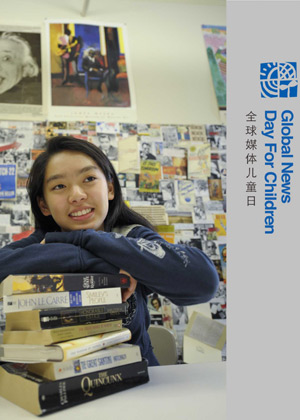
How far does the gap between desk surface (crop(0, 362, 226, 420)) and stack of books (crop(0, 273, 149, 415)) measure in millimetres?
16

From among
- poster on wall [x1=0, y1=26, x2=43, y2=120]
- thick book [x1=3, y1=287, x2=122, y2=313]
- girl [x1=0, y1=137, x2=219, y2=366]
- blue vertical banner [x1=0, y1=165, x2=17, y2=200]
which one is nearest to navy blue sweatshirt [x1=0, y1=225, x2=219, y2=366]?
girl [x1=0, y1=137, x2=219, y2=366]

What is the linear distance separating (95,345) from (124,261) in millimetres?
168

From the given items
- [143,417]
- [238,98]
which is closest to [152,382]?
[143,417]

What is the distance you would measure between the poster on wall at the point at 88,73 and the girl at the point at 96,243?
1221mm

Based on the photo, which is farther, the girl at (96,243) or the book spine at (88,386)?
the girl at (96,243)

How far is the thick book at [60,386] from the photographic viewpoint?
0.63 metres

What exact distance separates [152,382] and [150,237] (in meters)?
0.32

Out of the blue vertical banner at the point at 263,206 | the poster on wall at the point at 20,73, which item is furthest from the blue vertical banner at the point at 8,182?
the blue vertical banner at the point at 263,206

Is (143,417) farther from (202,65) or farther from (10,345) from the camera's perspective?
(202,65)

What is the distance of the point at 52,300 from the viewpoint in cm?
70

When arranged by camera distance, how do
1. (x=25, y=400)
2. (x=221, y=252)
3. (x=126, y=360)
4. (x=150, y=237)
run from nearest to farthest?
(x=25, y=400)
(x=126, y=360)
(x=150, y=237)
(x=221, y=252)

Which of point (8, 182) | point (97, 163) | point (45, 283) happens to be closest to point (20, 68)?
point (8, 182)

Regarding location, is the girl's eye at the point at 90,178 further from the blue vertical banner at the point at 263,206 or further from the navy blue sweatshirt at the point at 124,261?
the blue vertical banner at the point at 263,206

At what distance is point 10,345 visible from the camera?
76 centimetres
